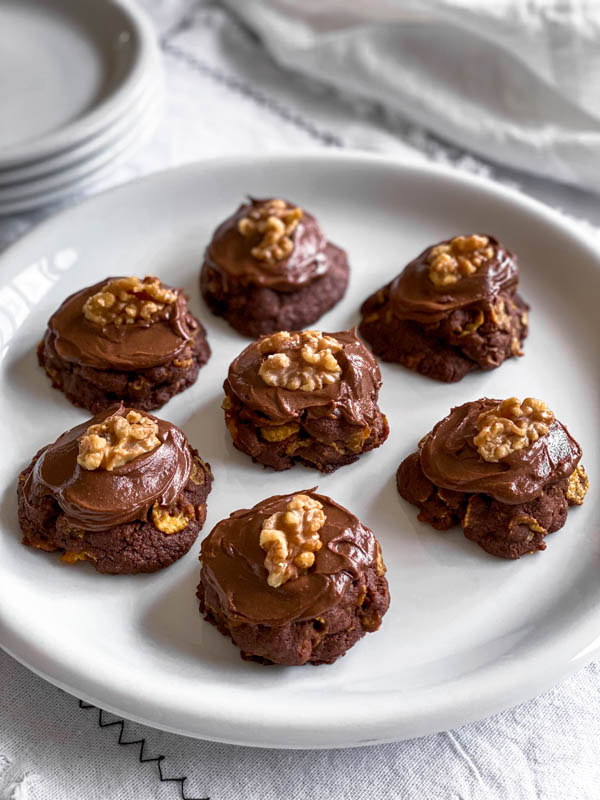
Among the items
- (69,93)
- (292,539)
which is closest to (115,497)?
(292,539)

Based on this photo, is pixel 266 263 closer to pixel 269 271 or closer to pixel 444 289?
pixel 269 271

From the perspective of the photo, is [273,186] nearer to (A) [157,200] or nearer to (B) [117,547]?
(A) [157,200]

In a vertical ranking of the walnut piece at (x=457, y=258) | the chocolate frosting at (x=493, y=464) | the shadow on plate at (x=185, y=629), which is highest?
the walnut piece at (x=457, y=258)

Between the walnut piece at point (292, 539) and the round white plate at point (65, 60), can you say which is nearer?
the walnut piece at point (292, 539)

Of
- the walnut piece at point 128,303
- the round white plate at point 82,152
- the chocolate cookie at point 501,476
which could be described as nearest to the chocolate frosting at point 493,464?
the chocolate cookie at point 501,476

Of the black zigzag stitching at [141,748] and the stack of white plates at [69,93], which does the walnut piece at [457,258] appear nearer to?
the stack of white plates at [69,93]

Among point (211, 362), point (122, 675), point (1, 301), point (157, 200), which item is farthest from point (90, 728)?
point (157, 200)

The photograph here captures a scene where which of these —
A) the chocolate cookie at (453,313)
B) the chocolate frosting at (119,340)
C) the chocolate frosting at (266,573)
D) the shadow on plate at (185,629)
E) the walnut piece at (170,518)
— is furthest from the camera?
the chocolate cookie at (453,313)
